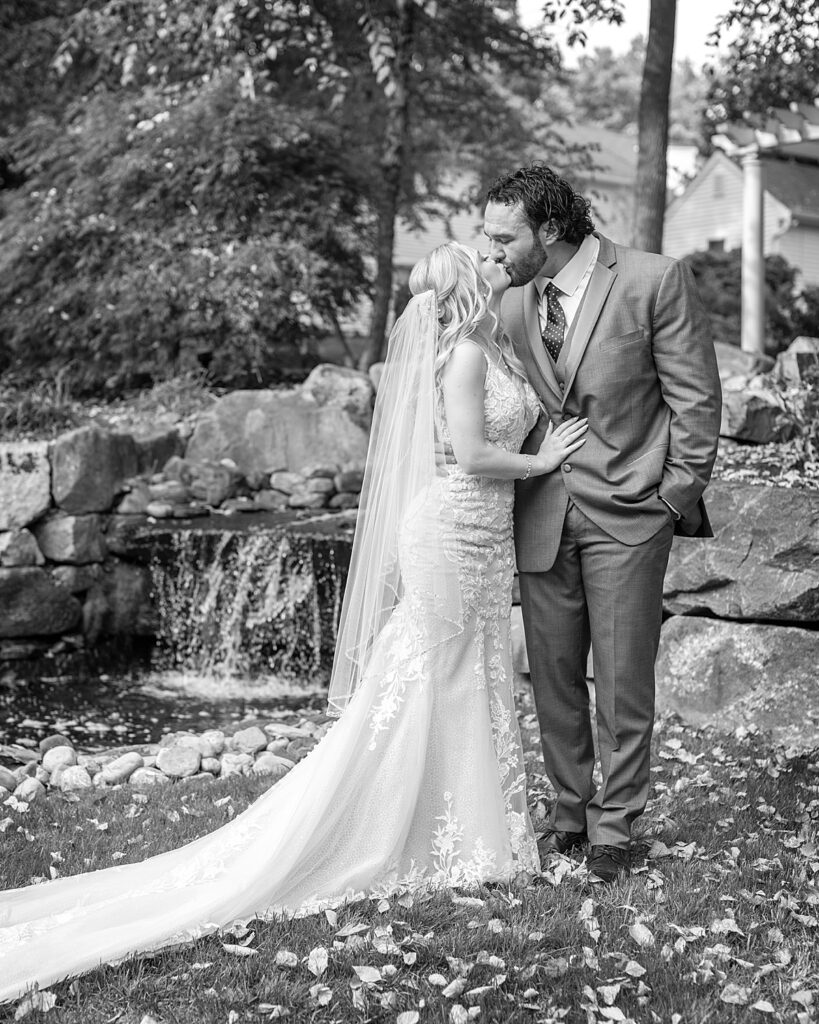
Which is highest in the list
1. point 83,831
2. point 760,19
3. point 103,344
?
point 760,19

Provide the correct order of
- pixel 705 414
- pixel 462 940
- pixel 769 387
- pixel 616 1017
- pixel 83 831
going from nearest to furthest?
1. pixel 616 1017
2. pixel 462 940
3. pixel 705 414
4. pixel 83 831
5. pixel 769 387

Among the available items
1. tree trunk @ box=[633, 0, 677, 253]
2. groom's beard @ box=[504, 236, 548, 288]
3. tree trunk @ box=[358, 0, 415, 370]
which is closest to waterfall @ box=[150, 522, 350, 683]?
tree trunk @ box=[633, 0, 677, 253]

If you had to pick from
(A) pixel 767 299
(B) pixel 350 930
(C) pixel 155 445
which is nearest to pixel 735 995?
(B) pixel 350 930

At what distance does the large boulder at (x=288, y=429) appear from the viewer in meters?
10.1

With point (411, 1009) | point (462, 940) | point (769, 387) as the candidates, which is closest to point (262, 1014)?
point (411, 1009)

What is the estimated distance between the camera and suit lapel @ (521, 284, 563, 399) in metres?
3.92

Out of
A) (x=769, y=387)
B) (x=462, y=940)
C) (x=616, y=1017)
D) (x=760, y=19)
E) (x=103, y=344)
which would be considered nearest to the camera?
(x=616, y=1017)

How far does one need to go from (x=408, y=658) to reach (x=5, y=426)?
7.33 meters

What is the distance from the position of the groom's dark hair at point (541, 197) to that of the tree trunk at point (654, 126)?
18.4 feet

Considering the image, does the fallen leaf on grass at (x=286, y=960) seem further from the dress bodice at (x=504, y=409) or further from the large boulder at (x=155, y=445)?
the large boulder at (x=155, y=445)

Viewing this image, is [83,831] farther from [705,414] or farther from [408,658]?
[705,414]

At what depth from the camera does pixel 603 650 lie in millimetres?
3928

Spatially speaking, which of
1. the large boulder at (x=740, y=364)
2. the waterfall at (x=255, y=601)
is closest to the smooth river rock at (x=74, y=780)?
the waterfall at (x=255, y=601)

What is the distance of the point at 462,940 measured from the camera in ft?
11.1
